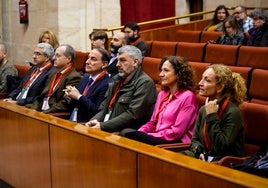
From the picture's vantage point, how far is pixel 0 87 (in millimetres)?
5078

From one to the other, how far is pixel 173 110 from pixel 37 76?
5.68 ft

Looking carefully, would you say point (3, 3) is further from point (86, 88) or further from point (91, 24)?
point (86, 88)

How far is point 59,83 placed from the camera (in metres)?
4.04

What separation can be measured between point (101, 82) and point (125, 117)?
1.72 feet

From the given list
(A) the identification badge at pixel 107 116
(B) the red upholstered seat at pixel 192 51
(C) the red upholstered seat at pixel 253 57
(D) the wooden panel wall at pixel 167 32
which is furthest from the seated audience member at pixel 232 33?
(A) the identification badge at pixel 107 116

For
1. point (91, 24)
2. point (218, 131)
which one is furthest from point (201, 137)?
point (91, 24)

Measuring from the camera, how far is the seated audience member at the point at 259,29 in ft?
17.7

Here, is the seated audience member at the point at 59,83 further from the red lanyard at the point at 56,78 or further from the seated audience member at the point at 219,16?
the seated audience member at the point at 219,16

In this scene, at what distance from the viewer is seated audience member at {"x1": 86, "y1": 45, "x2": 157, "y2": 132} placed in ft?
11.0

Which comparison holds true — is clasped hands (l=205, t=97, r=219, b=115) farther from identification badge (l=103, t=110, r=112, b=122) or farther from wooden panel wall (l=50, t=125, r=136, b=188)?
identification badge (l=103, t=110, r=112, b=122)

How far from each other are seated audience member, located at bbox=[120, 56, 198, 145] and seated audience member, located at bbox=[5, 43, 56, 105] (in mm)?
1371

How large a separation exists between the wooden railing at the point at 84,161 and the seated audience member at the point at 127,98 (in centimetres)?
43

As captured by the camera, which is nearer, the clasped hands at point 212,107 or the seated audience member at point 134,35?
the clasped hands at point 212,107

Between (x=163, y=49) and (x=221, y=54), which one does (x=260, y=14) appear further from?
(x=163, y=49)
